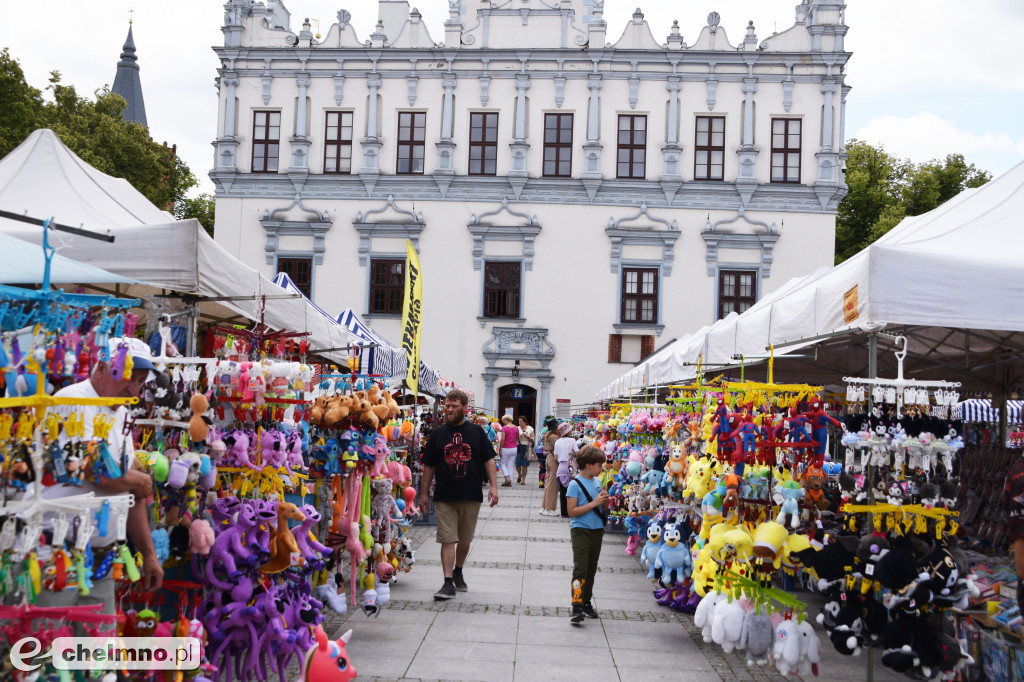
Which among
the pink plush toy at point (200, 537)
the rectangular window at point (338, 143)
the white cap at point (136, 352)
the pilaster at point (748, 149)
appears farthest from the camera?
the rectangular window at point (338, 143)

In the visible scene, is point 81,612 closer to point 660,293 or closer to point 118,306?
point 118,306

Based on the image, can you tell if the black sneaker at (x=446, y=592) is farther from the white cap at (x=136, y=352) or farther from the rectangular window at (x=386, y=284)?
the rectangular window at (x=386, y=284)

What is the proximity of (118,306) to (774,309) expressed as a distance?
5.24 metres

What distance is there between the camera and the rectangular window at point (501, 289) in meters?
29.7

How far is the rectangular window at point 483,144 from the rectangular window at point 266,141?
22.6 feet

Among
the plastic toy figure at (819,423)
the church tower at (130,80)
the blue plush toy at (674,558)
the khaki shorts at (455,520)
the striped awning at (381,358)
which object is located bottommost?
the blue plush toy at (674,558)

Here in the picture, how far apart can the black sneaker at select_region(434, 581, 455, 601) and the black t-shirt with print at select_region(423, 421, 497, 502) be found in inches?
30.5

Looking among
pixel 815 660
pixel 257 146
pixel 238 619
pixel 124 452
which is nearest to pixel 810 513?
pixel 815 660

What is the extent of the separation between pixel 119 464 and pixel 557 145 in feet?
89.9

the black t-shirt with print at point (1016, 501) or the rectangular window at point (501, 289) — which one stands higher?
the rectangular window at point (501, 289)

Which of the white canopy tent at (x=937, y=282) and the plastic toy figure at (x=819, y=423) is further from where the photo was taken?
the plastic toy figure at (x=819, y=423)

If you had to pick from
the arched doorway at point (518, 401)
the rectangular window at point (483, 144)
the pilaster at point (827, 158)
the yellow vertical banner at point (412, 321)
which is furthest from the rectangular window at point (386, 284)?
the yellow vertical banner at point (412, 321)
